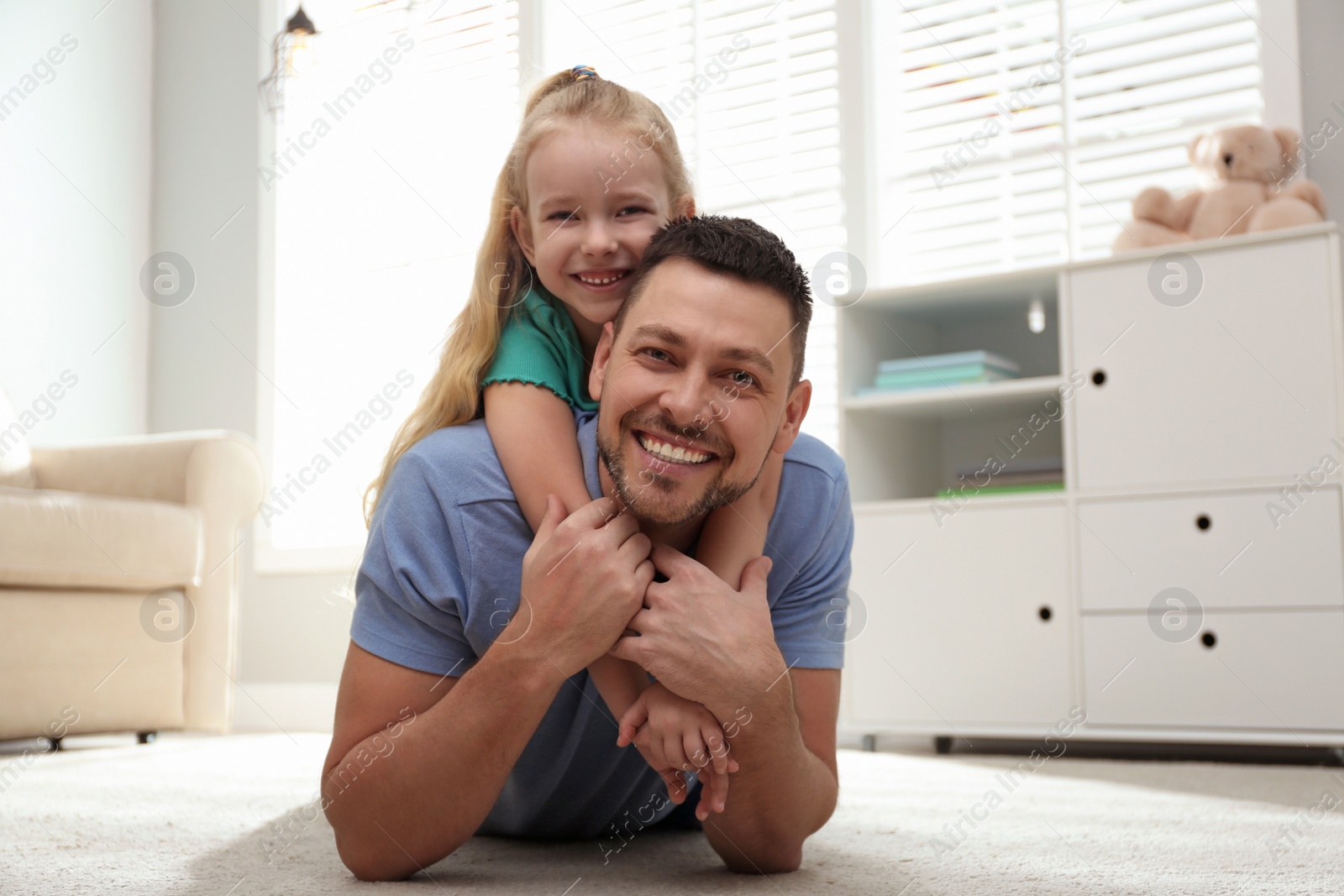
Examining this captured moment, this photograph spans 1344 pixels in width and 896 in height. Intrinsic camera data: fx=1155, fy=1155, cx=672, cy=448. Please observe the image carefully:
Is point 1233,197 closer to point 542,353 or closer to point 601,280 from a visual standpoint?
point 601,280

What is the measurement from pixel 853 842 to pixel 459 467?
0.75m

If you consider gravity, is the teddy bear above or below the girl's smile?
above

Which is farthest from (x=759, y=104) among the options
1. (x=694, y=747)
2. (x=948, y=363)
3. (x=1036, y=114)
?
(x=694, y=747)

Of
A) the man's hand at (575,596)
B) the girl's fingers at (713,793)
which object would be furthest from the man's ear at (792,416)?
the girl's fingers at (713,793)

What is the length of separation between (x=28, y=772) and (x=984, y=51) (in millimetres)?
3100

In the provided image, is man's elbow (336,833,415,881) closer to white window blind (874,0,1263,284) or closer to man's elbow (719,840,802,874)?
man's elbow (719,840,802,874)

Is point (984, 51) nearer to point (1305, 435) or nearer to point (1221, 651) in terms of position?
point (1305, 435)

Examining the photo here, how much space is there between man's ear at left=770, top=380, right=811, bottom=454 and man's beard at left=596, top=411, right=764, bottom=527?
86mm

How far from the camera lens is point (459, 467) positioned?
1182 mm

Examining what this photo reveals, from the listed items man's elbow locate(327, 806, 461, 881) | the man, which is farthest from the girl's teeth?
man's elbow locate(327, 806, 461, 881)

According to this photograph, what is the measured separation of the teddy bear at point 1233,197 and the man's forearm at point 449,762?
2.26m

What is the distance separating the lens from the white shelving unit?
94.7 inches

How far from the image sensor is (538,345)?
1382 millimetres

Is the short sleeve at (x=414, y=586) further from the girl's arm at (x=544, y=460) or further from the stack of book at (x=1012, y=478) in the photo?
the stack of book at (x=1012, y=478)
